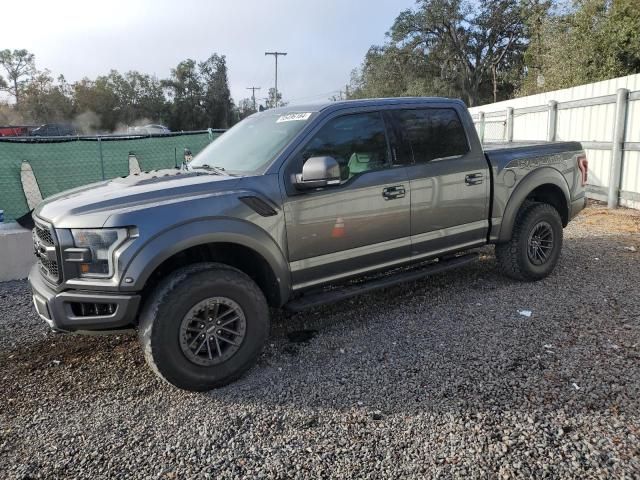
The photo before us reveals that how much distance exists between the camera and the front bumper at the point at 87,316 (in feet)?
9.94

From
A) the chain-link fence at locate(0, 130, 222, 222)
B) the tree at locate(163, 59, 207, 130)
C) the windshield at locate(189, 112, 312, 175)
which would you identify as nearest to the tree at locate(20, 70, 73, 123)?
the tree at locate(163, 59, 207, 130)

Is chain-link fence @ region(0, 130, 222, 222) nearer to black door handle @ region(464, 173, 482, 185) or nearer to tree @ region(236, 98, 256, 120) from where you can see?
black door handle @ region(464, 173, 482, 185)

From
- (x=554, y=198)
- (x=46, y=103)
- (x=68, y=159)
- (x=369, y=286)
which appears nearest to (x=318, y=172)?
(x=369, y=286)

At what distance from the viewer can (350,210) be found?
3855 mm

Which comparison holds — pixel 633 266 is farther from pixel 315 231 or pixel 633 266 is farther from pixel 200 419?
pixel 200 419

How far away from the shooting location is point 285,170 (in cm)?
361

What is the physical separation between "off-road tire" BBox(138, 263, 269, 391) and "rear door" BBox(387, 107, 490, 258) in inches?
64.2

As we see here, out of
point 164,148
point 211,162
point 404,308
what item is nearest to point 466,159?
point 404,308

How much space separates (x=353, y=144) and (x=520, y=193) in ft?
6.64

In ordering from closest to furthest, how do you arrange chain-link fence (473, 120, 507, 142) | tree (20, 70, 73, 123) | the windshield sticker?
the windshield sticker, chain-link fence (473, 120, 507, 142), tree (20, 70, 73, 123)

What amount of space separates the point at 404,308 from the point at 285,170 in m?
1.91

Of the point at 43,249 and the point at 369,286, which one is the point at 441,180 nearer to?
the point at 369,286

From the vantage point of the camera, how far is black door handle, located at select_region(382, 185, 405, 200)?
4.05 metres

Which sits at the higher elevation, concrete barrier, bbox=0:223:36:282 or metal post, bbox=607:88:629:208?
metal post, bbox=607:88:629:208
